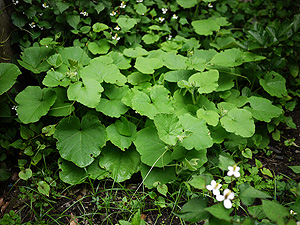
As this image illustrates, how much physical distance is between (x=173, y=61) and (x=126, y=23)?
660 millimetres

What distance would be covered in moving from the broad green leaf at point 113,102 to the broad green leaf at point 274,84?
1.35 meters

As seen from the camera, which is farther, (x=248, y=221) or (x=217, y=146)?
(x=217, y=146)

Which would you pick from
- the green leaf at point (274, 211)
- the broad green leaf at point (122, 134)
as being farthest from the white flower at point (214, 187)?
the broad green leaf at point (122, 134)

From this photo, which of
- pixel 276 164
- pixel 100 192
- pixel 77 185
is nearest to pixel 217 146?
pixel 276 164

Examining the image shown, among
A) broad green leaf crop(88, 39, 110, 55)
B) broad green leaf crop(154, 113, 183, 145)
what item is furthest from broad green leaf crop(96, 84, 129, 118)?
broad green leaf crop(88, 39, 110, 55)

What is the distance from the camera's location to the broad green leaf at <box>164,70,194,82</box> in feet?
7.64

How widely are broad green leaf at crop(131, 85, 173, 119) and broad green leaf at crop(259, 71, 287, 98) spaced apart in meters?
1.03

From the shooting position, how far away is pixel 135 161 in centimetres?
205

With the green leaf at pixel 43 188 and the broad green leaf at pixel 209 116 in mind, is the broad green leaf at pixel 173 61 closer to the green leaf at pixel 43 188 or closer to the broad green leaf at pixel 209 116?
the broad green leaf at pixel 209 116

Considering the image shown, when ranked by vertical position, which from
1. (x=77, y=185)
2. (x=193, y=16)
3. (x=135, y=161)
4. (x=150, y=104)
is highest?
(x=193, y=16)

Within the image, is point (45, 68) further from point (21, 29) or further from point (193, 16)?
point (193, 16)

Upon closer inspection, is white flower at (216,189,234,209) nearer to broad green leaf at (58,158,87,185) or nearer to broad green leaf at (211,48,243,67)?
broad green leaf at (58,158,87,185)

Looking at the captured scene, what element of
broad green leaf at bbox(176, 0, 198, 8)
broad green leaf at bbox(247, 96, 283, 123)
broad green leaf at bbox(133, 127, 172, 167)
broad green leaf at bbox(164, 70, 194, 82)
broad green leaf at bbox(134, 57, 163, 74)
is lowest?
broad green leaf at bbox(133, 127, 172, 167)

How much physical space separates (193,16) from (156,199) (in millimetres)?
2323
